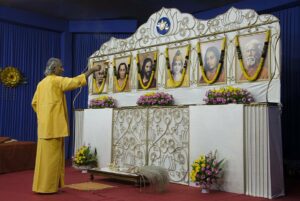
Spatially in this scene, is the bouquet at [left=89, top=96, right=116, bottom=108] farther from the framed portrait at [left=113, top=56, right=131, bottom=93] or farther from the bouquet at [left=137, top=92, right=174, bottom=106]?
the bouquet at [left=137, top=92, right=174, bottom=106]

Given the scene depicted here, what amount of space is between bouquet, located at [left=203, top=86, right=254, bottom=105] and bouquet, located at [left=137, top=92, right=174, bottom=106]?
1107mm

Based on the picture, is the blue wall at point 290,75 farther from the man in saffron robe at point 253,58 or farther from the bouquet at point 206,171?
the bouquet at point 206,171

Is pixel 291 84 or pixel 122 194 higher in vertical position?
pixel 291 84

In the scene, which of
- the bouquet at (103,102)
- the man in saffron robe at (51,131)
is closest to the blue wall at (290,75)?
the bouquet at (103,102)

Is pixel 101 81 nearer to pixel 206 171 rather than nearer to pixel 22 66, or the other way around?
pixel 22 66

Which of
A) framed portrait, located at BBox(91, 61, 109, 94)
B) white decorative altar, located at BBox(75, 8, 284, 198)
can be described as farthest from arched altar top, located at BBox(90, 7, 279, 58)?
framed portrait, located at BBox(91, 61, 109, 94)

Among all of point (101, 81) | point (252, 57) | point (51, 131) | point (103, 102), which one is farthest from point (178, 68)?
point (51, 131)

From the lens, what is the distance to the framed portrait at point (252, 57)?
5805 mm

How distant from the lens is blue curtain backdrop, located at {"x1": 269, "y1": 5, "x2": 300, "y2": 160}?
25.5 ft

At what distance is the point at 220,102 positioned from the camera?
5.82 metres

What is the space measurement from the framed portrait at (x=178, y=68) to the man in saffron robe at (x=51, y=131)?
2186 millimetres

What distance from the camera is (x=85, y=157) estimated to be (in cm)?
768

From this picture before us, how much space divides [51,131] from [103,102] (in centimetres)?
302

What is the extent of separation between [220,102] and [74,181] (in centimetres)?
285
